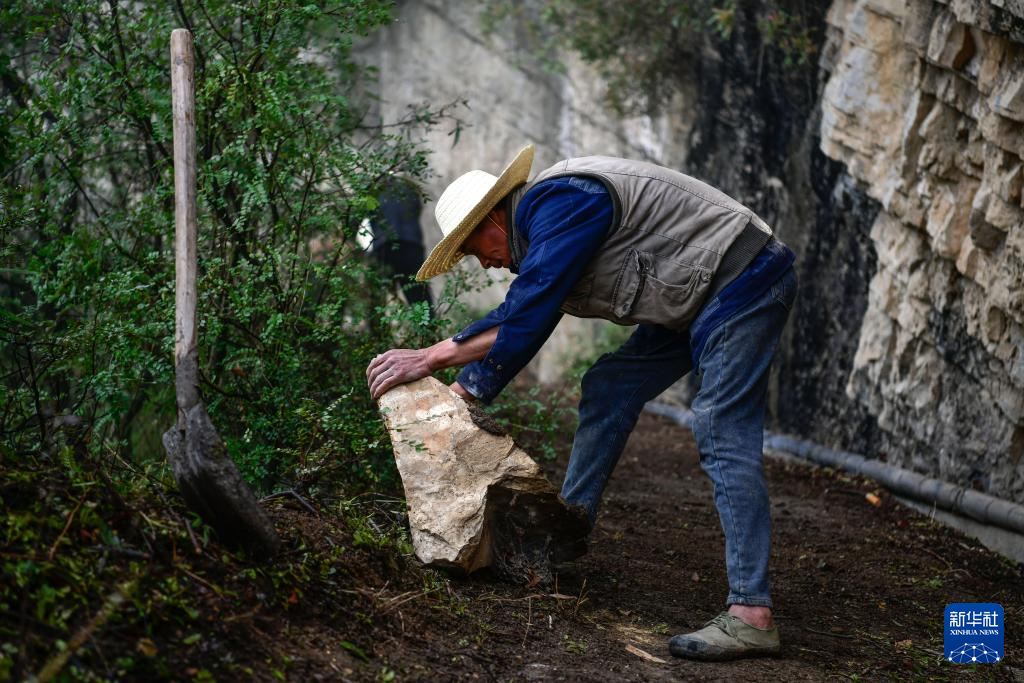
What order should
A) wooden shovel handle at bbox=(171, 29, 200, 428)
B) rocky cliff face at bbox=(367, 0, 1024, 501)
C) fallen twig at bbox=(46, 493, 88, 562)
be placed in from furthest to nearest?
rocky cliff face at bbox=(367, 0, 1024, 501), wooden shovel handle at bbox=(171, 29, 200, 428), fallen twig at bbox=(46, 493, 88, 562)

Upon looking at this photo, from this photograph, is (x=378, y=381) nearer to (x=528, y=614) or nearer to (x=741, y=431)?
(x=528, y=614)

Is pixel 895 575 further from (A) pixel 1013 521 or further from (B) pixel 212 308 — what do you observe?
(B) pixel 212 308

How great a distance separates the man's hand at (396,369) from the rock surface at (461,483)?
0.13ft

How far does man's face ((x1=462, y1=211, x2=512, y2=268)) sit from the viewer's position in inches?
126

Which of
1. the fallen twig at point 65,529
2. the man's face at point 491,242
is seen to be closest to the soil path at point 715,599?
the fallen twig at point 65,529

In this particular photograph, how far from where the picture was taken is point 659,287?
10.2 ft

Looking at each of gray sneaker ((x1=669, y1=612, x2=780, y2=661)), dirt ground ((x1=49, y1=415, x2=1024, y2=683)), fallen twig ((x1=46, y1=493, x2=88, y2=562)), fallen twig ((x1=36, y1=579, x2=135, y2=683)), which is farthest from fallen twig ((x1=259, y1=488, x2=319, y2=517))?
gray sneaker ((x1=669, y1=612, x2=780, y2=661))

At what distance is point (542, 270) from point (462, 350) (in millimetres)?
368

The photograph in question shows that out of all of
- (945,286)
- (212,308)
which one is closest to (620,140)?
(945,286)

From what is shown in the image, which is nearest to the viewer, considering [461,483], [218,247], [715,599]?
[461,483]

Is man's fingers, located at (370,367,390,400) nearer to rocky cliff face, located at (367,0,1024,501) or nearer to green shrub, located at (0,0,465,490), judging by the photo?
green shrub, located at (0,0,465,490)

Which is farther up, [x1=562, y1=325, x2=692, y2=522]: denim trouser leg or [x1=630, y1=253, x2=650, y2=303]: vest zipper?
[x1=630, y1=253, x2=650, y2=303]: vest zipper

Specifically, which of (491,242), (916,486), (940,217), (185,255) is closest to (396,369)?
(491,242)

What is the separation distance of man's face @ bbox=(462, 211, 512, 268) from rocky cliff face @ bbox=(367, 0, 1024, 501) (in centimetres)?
203
